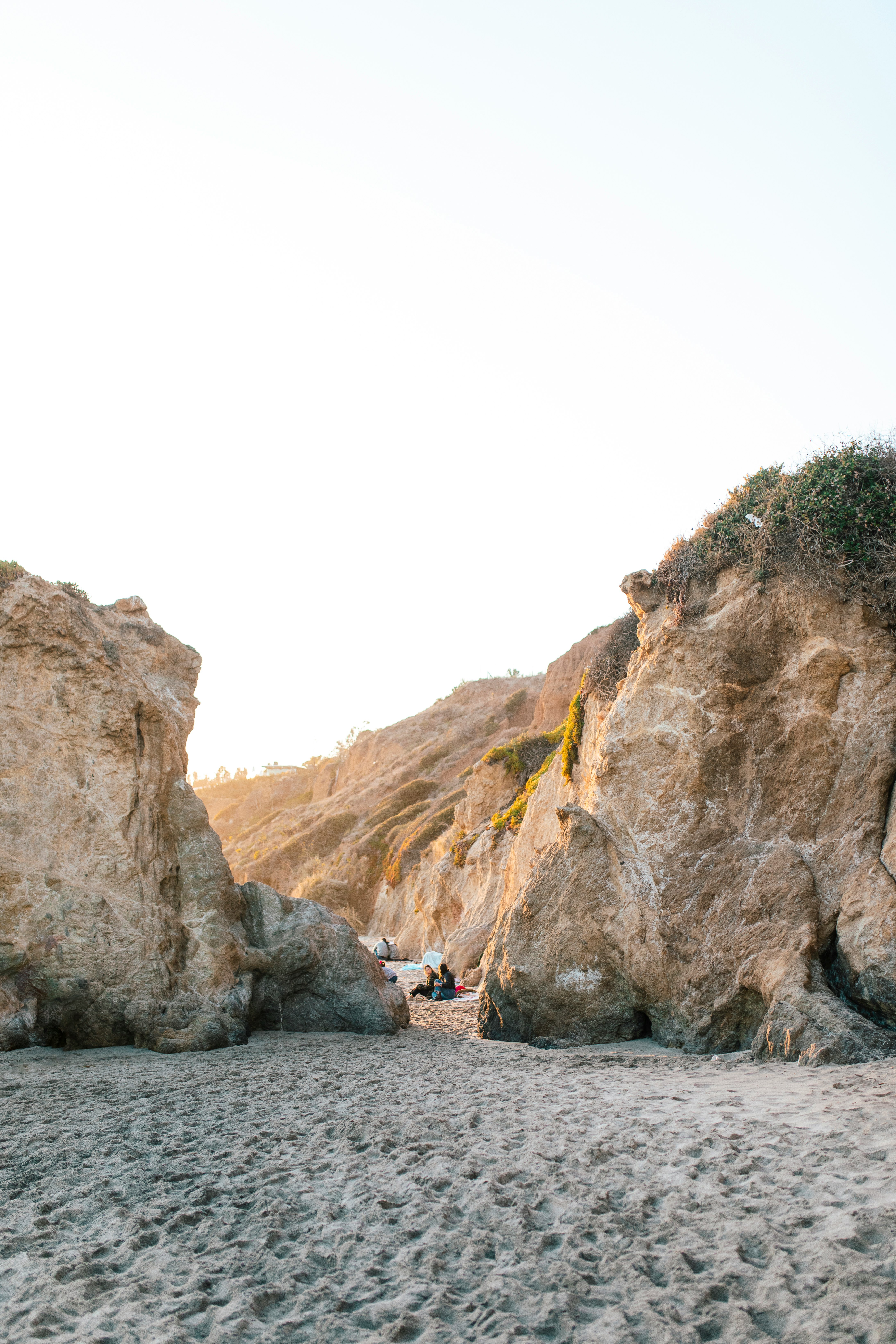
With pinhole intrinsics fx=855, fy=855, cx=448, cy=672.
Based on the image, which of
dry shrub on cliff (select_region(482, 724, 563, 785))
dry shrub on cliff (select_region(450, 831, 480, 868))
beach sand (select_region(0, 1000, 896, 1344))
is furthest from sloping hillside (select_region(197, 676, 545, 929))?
beach sand (select_region(0, 1000, 896, 1344))

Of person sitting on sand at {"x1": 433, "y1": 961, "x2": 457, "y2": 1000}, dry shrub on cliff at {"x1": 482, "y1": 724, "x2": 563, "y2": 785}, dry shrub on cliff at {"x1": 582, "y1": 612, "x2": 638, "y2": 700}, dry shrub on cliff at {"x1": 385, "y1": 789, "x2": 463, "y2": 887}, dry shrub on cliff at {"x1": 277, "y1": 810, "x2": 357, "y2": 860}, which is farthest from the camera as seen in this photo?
dry shrub on cliff at {"x1": 277, "y1": 810, "x2": 357, "y2": 860}

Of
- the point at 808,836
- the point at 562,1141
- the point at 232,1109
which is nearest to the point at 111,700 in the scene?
the point at 232,1109

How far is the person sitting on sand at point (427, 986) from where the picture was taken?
719 inches

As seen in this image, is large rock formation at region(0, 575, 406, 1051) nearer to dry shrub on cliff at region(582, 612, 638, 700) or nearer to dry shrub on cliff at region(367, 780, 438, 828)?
dry shrub on cliff at region(582, 612, 638, 700)

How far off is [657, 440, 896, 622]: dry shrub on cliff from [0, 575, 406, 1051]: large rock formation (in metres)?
7.82

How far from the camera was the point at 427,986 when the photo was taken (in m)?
18.5

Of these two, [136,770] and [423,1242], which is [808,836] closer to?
[423,1242]

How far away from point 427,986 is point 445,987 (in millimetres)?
696

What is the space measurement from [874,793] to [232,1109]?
7.42 m

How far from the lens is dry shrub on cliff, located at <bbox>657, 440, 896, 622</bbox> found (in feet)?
33.8

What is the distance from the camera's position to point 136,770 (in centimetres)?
1201

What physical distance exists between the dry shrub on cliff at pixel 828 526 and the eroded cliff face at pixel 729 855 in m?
0.30

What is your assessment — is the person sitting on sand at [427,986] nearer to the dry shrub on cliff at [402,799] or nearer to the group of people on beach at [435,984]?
the group of people on beach at [435,984]

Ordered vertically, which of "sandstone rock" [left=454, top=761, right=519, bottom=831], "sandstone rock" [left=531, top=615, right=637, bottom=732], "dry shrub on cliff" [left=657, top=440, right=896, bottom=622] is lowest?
"sandstone rock" [left=454, top=761, right=519, bottom=831]
